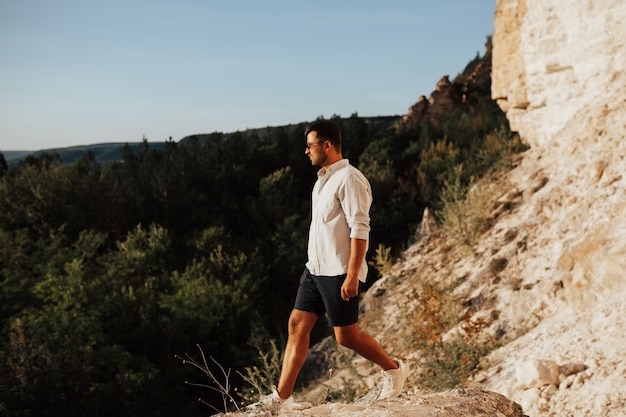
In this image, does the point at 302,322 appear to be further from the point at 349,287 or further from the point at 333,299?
the point at 349,287

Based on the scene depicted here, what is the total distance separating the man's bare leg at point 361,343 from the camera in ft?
9.95

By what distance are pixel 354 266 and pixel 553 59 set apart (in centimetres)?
865

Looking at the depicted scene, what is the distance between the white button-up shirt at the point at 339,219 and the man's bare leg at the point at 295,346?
291 millimetres

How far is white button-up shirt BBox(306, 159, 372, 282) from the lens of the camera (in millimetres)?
2898

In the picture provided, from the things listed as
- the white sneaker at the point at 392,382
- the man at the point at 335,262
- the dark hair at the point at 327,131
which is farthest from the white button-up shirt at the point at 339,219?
the white sneaker at the point at 392,382

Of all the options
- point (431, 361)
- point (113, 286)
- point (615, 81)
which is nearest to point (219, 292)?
point (113, 286)

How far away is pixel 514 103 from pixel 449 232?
3.86 m

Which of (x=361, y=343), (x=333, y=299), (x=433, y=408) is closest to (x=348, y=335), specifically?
(x=361, y=343)

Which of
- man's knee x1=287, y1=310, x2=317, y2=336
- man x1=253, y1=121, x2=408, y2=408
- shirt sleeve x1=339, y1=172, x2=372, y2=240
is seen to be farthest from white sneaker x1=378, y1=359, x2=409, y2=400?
shirt sleeve x1=339, y1=172, x2=372, y2=240

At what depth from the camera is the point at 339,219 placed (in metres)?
2.97

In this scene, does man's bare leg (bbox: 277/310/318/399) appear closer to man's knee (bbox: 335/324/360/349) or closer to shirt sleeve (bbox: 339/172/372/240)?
man's knee (bbox: 335/324/360/349)

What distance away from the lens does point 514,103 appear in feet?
36.9

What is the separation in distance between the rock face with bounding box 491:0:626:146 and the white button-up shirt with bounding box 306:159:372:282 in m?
7.21

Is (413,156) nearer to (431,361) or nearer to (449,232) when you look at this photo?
(449,232)
